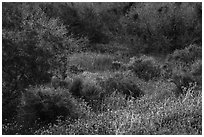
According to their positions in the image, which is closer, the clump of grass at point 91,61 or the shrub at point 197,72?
the shrub at point 197,72

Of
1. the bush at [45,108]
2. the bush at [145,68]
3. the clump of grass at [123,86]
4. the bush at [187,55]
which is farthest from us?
the bush at [187,55]

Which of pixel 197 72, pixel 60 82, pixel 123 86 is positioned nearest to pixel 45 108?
pixel 60 82

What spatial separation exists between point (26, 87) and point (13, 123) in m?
0.82

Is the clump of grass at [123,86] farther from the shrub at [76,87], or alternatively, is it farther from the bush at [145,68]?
the bush at [145,68]

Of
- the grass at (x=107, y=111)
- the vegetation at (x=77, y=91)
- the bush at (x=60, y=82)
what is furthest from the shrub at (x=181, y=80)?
the bush at (x=60, y=82)

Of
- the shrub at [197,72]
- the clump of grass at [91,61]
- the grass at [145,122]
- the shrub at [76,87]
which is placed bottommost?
the grass at [145,122]

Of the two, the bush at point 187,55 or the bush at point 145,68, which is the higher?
the bush at point 187,55

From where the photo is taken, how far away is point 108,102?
9195mm

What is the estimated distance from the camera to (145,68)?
1304 centimetres

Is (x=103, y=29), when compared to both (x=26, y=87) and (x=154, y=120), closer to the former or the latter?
(x=26, y=87)

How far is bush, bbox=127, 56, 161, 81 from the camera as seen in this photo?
501 inches

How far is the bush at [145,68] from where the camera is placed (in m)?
12.7

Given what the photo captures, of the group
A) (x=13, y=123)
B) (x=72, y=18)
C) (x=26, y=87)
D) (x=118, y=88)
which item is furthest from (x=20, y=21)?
(x=72, y=18)

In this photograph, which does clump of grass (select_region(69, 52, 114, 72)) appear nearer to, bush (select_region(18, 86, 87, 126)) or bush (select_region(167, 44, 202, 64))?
bush (select_region(167, 44, 202, 64))
